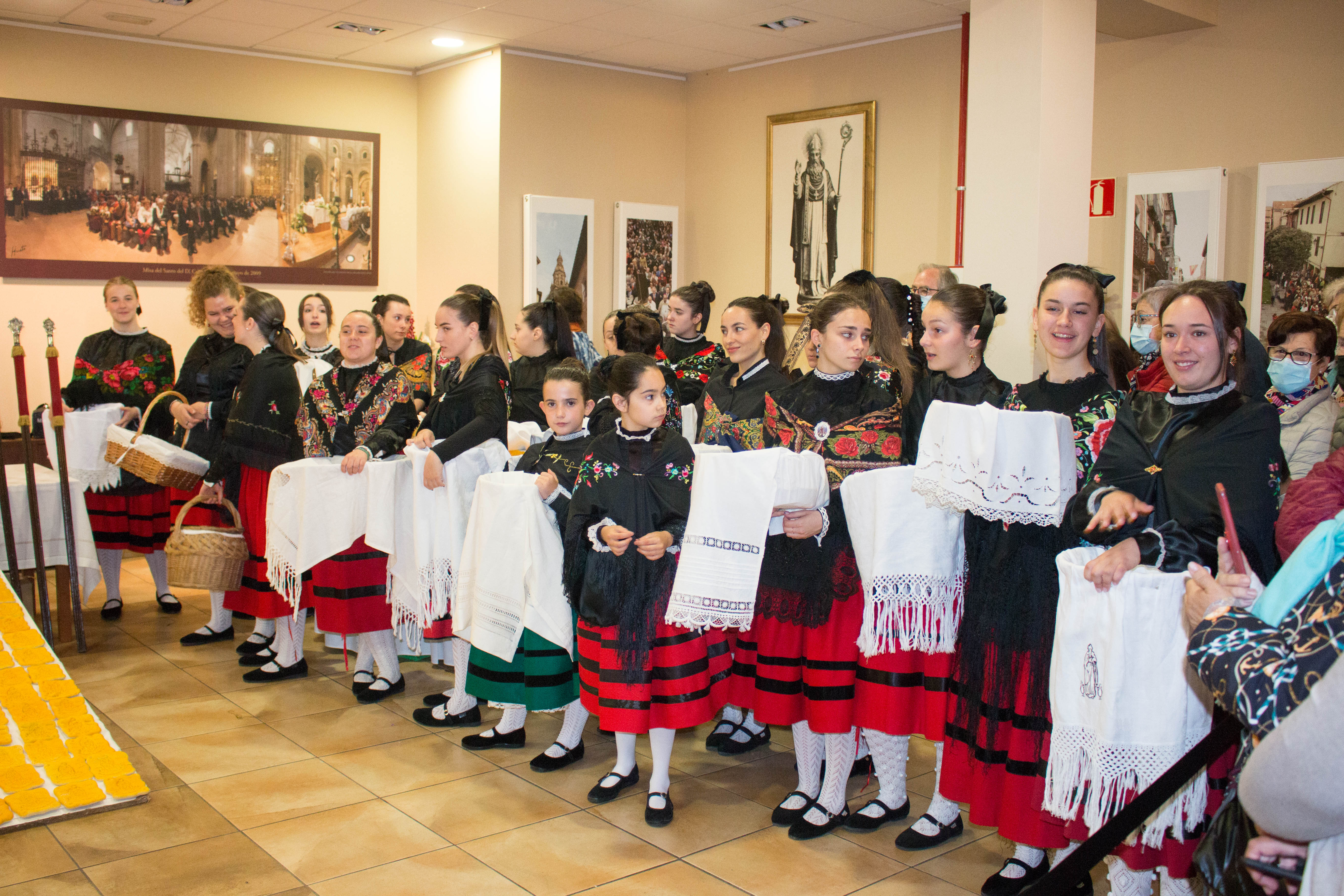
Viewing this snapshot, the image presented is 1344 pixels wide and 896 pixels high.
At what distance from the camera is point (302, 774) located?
148 inches

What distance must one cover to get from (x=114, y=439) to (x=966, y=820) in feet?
13.1

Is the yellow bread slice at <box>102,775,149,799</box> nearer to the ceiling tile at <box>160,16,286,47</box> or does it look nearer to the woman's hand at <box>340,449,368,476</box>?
the woman's hand at <box>340,449,368,476</box>

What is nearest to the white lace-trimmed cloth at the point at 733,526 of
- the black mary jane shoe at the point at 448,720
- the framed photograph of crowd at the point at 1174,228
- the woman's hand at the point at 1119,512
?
the woman's hand at the point at 1119,512

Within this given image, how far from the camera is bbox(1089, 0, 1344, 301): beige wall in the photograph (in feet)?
19.0

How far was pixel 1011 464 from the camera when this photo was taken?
104 inches

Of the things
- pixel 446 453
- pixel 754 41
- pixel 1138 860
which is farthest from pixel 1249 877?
pixel 754 41

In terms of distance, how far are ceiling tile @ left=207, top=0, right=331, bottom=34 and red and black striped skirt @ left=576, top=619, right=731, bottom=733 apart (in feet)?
16.6

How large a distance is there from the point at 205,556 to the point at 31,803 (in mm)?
1476

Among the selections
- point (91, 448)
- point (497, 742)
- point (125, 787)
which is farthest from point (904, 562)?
point (91, 448)

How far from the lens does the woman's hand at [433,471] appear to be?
4.04 m

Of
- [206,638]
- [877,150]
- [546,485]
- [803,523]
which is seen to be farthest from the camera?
[877,150]

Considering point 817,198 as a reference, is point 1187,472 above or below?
below

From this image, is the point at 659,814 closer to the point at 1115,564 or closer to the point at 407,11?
the point at 1115,564

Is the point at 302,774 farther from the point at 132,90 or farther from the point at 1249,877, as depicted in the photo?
the point at 132,90
